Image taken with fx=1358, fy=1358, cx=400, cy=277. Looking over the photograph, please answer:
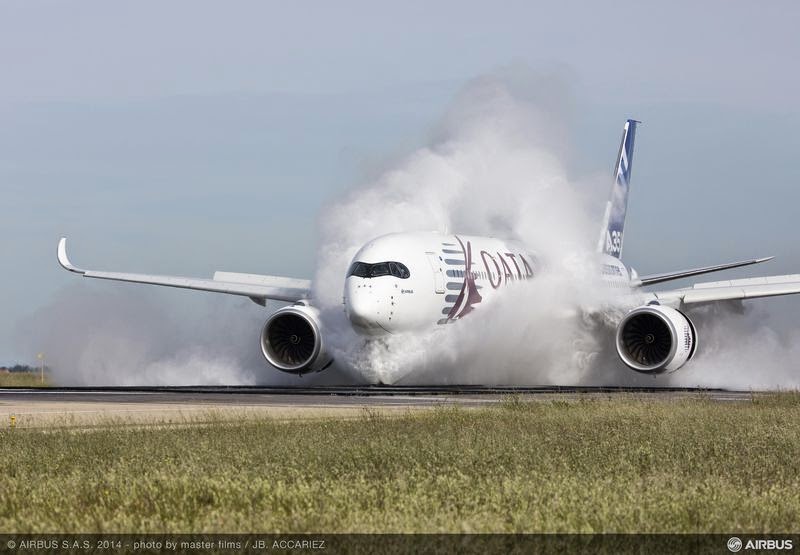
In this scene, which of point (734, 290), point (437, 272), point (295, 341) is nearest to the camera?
point (437, 272)

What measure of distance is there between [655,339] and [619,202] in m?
17.7

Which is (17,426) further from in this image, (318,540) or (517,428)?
(318,540)

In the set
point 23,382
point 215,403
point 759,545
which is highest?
point 23,382

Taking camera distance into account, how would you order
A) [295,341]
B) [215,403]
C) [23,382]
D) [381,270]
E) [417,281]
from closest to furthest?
1. [215,403]
2. [381,270]
3. [417,281]
4. [295,341]
5. [23,382]

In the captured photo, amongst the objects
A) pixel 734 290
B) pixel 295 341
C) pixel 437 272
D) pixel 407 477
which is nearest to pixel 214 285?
pixel 295 341

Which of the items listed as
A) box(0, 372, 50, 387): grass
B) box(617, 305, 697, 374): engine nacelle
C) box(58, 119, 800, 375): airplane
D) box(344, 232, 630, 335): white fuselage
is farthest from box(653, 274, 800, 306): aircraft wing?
box(0, 372, 50, 387): grass

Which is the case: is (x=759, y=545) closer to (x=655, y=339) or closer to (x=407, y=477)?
(x=407, y=477)

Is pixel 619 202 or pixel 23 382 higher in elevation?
pixel 619 202

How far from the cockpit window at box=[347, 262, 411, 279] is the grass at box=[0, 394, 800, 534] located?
15730mm

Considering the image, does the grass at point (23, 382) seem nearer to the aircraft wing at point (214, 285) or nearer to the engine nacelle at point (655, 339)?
the aircraft wing at point (214, 285)

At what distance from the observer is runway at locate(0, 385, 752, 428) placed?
23.2 metres

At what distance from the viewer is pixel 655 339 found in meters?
41.7

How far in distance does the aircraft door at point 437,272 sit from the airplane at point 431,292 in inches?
1.1

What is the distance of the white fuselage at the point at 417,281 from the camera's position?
36406 mm
